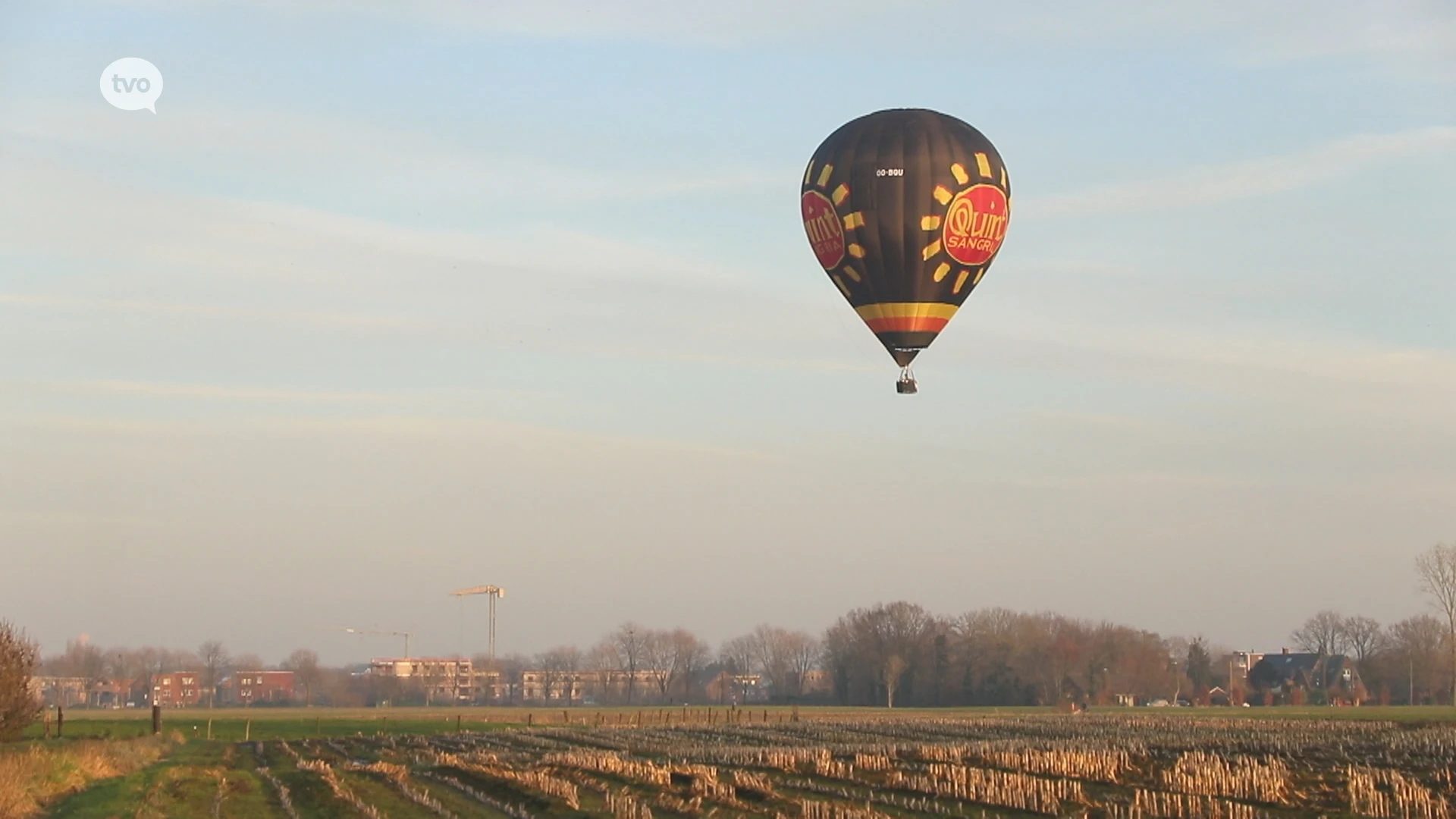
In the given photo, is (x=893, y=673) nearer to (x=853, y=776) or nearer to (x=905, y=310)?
(x=853, y=776)

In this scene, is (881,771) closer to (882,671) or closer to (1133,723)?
Result: (1133,723)

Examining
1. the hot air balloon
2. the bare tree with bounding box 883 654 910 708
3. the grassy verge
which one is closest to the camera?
the grassy verge

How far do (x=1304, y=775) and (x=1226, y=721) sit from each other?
5211 centimetres

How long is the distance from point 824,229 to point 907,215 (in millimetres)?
2935

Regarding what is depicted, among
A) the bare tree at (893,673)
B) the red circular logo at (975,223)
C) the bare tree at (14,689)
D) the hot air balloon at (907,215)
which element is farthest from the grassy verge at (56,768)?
the bare tree at (893,673)

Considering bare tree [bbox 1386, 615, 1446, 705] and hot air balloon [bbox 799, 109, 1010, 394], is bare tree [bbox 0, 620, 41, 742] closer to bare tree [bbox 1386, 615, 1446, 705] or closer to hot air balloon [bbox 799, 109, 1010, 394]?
hot air balloon [bbox 799, 109, 1010, 394]

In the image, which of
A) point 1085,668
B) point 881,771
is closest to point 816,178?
point 881,771

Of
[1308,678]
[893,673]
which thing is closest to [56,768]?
[893,673]

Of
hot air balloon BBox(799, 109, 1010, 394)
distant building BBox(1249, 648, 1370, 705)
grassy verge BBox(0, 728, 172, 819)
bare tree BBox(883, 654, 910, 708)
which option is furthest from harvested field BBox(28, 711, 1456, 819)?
distant building BBox(1249, 648, 1370, 705)

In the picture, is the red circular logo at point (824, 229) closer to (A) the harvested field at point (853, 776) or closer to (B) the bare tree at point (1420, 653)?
(A) the harvested field at point (853, 776)

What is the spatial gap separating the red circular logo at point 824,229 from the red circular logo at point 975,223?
310 centimetres

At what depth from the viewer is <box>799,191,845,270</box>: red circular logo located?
1813 inches

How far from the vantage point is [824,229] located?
1836 inches

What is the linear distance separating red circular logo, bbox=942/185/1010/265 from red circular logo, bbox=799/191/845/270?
3100mm
